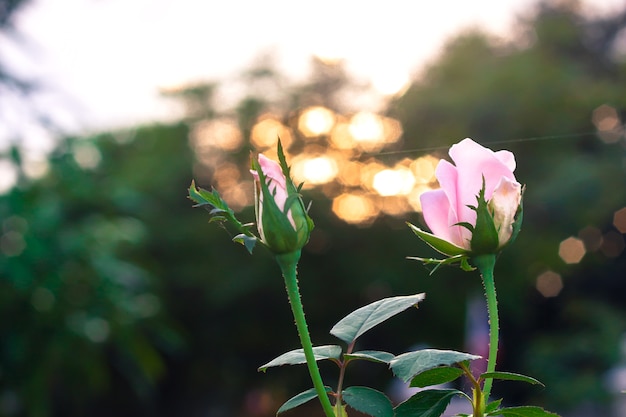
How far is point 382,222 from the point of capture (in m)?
6.69

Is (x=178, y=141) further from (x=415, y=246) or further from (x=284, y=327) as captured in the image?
(x=415, y=246)

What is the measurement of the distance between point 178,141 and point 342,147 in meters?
1.90

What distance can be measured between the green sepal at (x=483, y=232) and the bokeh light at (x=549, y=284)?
261 inches

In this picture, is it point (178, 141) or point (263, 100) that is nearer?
point (263, 100)

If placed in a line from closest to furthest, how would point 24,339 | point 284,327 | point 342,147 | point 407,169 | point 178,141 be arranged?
point 24,339 → point 407,169 → point 342,147 → point 284,327 → point 178,141

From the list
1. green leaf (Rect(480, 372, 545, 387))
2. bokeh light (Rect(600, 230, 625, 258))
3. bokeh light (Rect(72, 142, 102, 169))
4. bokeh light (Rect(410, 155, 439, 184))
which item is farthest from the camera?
bokeh light (Rect(600, 230, 625, 258))

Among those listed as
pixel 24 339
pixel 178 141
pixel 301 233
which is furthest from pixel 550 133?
pixel 301 233

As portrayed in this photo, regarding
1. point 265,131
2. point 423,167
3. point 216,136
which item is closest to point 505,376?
point 423,167

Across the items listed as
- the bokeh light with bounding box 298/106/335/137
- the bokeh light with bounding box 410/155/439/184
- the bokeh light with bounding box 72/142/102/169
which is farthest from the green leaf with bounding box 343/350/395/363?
the bokeh light with bounding box 298/106/335/137

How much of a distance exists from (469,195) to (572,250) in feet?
21.6

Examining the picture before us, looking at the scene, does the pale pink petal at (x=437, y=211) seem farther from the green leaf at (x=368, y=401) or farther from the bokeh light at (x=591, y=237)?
the bokeh light at (x=591, y=237)

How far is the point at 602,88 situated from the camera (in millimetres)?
6168

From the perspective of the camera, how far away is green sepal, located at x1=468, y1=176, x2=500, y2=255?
0.20m

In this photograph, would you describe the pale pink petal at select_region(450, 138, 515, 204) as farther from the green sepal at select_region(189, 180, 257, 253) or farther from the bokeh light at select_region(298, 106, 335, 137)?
the bokeh light at select_region(298, 106, 335, 137)
